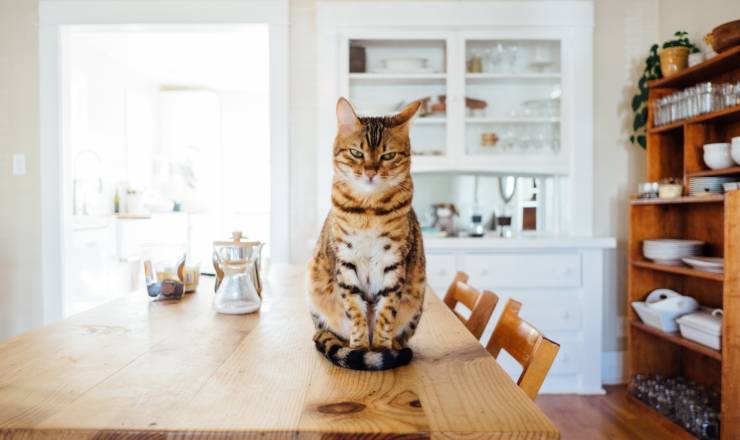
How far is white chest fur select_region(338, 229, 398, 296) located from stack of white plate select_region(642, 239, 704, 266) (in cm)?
226

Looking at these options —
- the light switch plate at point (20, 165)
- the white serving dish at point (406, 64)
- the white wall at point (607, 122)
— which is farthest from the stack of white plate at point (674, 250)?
the light switch plate at point (20, 165)

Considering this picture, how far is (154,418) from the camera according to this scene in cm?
60

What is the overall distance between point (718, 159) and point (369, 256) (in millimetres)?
2150

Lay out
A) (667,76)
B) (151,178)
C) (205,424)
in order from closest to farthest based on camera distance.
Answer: (205,424)
(667,76)
(151,178)

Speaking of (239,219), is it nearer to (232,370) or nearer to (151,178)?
(151,178)

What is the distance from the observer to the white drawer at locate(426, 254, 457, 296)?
2.77 metres

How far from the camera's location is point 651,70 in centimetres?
287

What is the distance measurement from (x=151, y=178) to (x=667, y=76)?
533 centimetres

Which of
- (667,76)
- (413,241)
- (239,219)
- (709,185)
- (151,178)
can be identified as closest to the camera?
(413,241)

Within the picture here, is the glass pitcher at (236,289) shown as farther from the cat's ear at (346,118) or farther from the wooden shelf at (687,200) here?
the wooden shelf at (687,200)

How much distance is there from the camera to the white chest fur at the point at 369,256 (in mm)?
781

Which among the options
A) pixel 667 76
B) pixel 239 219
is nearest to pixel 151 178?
pixel 239 219

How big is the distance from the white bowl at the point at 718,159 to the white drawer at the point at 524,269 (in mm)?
795

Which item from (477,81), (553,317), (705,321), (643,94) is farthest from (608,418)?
(477,81)
